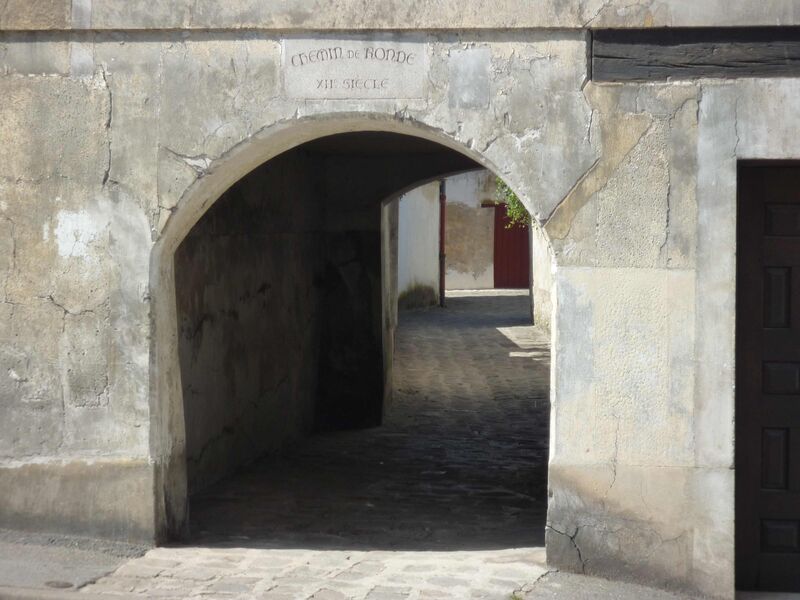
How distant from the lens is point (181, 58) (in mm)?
5352

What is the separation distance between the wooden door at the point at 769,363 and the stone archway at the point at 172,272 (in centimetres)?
132

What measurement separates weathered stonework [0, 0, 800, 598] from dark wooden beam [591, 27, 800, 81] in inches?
2.3

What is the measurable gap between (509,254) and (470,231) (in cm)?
116

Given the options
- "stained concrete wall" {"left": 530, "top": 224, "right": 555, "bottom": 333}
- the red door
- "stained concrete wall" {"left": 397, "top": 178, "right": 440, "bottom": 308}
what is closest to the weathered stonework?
"stained concrete wall" {"left": 530, "top": 224, "right": 555, "bottom": 333}

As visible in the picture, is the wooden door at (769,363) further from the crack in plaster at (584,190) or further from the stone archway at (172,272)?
the stone archway at (172,272)

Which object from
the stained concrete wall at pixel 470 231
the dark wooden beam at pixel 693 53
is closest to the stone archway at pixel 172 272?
the dark wooden beam at pixel 693 53

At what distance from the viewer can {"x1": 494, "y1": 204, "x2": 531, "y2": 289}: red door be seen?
26.9 meters

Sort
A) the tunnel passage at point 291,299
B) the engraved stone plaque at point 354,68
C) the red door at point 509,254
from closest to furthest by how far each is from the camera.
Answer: the engraved stone plaque at point 354,68, the tunnel passage at point 291,299, the red door at point 509,254

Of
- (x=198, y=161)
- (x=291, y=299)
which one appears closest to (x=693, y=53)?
(x=198, y=161)

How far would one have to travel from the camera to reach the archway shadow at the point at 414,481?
20.1 feet

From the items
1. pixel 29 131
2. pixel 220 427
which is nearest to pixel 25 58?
pixel 29 131

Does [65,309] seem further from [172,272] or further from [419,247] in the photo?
[419,247]

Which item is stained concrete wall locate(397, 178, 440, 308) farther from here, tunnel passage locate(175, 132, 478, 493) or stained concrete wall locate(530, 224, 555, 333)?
tunnel passage locate(175, 132, 478, 493)

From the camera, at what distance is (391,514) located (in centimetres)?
664
